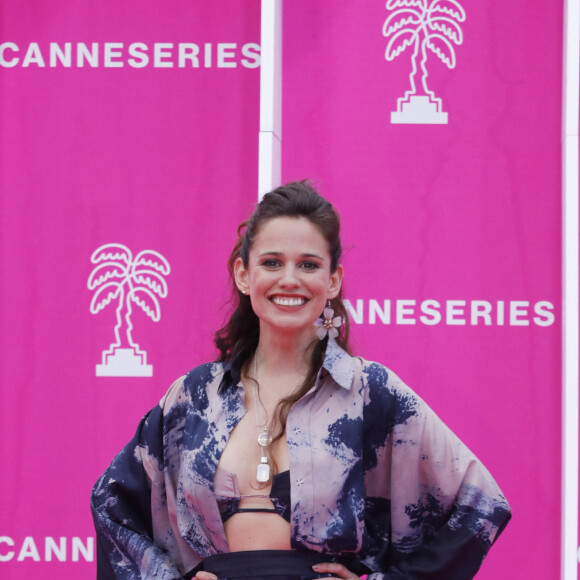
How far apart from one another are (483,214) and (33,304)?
5.21ft

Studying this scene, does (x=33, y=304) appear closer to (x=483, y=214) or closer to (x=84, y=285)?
(x=84, y=285)

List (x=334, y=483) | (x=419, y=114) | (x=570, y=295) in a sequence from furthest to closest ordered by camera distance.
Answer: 1. (x=419, y=114)
2. (x=570, y=295)
3. (x=334, y=483)

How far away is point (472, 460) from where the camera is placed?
201cm

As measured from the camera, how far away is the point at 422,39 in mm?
3248

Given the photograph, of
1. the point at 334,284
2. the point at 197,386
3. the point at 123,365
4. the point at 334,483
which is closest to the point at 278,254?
the point at 334,284

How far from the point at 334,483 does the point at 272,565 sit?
21 cm

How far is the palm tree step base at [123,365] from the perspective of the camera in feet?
10.9

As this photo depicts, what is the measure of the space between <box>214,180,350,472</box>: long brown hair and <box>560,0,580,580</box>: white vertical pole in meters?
1.18

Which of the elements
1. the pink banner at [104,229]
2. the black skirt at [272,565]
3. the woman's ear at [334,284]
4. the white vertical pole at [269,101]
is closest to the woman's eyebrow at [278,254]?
the woman's ear at [334,284]

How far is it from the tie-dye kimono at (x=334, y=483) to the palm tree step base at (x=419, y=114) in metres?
1.38

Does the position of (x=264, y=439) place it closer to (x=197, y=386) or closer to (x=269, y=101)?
(x=197, y=386)

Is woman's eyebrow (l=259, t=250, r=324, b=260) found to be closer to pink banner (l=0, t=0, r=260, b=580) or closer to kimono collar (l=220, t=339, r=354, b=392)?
kimono collar (l=220, t=339, r=354, b=392)

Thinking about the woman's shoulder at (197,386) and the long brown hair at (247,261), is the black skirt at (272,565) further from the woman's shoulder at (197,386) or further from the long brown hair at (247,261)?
the woman's shoulder at (197,386)

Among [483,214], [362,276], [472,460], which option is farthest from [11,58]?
[472,460]
